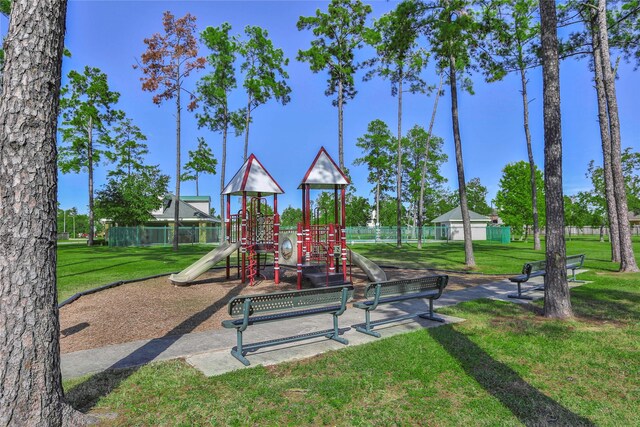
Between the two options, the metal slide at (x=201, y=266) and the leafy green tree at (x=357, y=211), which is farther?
the leafy green tree at (x=357, y=211)

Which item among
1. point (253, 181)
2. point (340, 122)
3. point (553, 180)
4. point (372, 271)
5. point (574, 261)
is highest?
point (340, 122)

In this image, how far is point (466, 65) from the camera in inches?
653

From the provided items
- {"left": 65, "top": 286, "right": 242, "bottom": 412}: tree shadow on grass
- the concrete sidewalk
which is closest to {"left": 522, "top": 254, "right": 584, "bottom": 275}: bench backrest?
the concrete sidewalk

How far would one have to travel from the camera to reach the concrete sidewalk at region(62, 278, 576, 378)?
15.9ft

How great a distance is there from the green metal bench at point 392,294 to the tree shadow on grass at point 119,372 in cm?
299

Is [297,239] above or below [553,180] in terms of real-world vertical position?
below

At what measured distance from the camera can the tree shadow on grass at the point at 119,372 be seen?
376 cm

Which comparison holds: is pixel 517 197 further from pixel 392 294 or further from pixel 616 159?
pixel 392 294

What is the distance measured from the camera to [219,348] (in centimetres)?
557

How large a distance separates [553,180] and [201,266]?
31.2ft

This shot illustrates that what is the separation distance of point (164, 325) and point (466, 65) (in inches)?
614

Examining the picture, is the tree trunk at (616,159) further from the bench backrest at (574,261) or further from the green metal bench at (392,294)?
the green metal bench at (392,294)

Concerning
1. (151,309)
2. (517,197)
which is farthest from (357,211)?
(151,309)

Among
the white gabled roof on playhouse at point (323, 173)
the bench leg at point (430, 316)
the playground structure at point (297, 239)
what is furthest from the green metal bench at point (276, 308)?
the white gabled roof on playhouse at point (323, 173)
